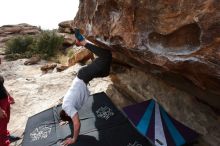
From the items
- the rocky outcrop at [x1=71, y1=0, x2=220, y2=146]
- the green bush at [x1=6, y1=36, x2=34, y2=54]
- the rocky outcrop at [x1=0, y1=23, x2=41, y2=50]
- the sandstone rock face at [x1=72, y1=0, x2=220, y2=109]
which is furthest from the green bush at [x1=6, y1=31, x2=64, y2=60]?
the sandstone rock face at [x1=72, y1=0, x2=220, y2=109]

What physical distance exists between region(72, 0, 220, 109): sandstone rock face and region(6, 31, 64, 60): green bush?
516 inches

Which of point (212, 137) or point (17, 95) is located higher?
point (212, 137)

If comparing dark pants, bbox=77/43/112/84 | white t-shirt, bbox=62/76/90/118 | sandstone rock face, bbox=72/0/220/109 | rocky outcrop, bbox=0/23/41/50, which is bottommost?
rocky outcrop, bbox=0/23/41/50

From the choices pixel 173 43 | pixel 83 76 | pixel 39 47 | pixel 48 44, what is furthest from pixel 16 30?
pixel 173 43

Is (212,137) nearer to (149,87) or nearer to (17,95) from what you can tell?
(149,87)

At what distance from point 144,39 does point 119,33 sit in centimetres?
44

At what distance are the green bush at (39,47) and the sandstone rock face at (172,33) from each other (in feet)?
43.0

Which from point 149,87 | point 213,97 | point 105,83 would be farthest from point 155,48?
point 105,83

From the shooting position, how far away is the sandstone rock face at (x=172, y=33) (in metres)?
2.47

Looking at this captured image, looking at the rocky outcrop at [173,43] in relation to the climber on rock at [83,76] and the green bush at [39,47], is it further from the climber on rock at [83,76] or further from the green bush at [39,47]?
the green bush at [39,47]

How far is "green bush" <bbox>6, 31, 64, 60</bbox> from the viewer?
17.5 meters

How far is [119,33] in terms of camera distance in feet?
11.8

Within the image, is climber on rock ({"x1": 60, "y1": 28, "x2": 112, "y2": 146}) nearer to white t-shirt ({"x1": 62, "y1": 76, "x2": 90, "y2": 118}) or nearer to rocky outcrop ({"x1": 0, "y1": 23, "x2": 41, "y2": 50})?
white t-shirt ({"x1": 62, "y1": 76, "x2": 90, "y2": 118})

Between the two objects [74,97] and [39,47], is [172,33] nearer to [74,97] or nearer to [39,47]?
[74,97]
